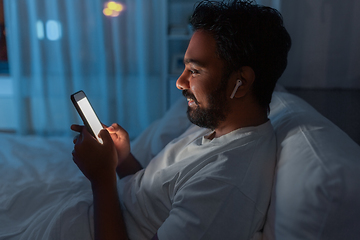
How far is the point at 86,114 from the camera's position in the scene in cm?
93

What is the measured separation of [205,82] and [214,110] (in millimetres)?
88

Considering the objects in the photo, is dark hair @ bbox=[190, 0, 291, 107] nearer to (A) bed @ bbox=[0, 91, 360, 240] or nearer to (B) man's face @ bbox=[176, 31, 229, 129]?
(B) man's face @ bbox=[176, 31, 229, 129]

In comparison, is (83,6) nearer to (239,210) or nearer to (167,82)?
(167,82)

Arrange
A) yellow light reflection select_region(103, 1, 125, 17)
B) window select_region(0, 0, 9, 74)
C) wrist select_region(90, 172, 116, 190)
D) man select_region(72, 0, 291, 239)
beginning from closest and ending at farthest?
man select_region(72, 0, 291, 239)
wrist select_region(90, 172, 116, 190)
yellow light reflection select_region(103, 1, 125, 17)
window select_region(0, 0, 9, 74)

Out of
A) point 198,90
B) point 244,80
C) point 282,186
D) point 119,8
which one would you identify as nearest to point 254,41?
point 244,80

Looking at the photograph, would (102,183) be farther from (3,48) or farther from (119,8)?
(3,48)

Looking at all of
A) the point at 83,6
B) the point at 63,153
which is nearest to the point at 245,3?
the point at 63,153

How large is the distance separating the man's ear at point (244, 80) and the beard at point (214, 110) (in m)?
0.03

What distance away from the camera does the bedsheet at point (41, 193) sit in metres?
0.82

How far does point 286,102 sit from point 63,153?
1.15 metres

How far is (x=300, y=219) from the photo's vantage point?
0.56 meters

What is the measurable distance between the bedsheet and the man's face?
1.51 ft

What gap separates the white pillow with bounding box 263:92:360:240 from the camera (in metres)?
0.54

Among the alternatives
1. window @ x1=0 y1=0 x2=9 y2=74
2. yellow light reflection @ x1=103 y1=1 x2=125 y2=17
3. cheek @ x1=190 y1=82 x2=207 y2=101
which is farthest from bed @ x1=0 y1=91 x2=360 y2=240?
window @ x1=0 y1=0 x2=9 y2=74
